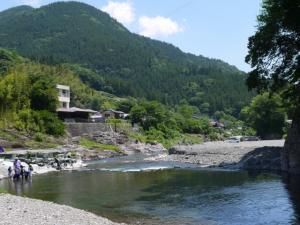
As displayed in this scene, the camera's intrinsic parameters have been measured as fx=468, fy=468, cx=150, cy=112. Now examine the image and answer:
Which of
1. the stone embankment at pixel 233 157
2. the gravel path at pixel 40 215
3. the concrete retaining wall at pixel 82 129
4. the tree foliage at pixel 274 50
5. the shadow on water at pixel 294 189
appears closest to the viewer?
the gravel path at pixel 40 215

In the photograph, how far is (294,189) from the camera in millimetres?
37656

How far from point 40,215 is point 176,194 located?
14.8 m

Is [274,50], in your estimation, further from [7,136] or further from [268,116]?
[268,116]

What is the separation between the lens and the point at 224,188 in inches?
1583

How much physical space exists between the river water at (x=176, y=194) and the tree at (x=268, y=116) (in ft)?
235

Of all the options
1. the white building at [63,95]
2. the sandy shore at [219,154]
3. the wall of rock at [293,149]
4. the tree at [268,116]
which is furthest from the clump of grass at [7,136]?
the tree at [268,116]

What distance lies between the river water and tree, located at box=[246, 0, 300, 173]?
369 centimetres

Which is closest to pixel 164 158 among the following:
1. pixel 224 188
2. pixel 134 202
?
pixel 224 188

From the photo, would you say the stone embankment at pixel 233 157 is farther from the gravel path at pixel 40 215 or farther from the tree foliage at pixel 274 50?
the gravel path at pixel 40 215

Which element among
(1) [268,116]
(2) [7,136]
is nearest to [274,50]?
(2) [7,136]

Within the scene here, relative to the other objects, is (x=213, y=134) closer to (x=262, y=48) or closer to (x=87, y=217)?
(x=262, y=48)

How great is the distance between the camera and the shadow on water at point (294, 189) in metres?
29.1

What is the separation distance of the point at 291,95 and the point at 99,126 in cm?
5957

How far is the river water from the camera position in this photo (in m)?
28.4
